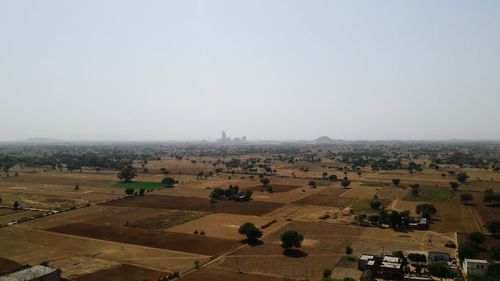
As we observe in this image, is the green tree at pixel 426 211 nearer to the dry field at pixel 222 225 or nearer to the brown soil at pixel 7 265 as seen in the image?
the dry field at pixel 222 225

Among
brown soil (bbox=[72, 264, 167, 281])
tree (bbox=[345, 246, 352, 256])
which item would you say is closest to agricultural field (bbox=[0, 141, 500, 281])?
brown soil (bbox=[72, 264, 167, 281])

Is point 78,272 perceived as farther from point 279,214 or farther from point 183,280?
point 279,214

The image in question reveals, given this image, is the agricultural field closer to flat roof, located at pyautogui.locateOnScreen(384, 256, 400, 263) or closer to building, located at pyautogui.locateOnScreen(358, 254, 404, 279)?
building, located at pyautogui.locateOnScreen(358, 254, 404, 279)

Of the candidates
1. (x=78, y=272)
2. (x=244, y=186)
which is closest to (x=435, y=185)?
(x=244, y=186)

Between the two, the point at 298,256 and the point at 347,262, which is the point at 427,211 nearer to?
the point at 347,262

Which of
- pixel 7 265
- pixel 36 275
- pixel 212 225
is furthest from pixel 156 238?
pixel 36 275
